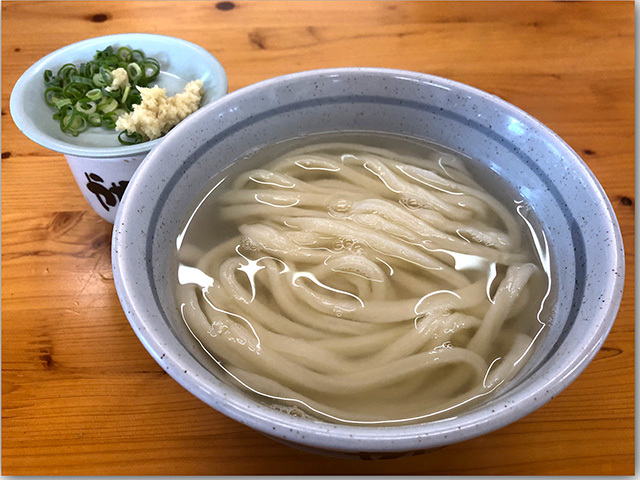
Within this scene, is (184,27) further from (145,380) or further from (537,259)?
(537,259)

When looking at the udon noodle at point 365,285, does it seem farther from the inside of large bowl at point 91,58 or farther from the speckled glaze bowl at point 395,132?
the inside of large bowl at point 91,58

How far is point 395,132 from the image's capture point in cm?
145

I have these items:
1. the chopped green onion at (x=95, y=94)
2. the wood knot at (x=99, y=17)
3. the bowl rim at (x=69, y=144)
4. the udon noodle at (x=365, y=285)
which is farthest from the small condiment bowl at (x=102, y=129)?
the wood knot at (x=99, y=17)

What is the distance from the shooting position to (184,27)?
220 cm

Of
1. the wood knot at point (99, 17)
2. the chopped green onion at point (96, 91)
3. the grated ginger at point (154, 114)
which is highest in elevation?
the grated ginger at point (154, 114)

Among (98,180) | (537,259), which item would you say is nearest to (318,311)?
(537,259)

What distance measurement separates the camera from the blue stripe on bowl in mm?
1016

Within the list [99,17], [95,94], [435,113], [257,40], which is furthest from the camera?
[99,17]

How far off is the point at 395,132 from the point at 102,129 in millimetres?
876

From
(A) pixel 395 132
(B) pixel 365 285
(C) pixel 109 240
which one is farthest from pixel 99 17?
(B) pixel 365 285

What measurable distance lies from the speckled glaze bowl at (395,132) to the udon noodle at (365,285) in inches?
2.6

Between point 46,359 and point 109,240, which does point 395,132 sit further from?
point 46,359

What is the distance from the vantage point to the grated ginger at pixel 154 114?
1387 mm

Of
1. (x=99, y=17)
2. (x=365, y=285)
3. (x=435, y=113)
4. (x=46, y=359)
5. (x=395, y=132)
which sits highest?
(x=435, y=113)
